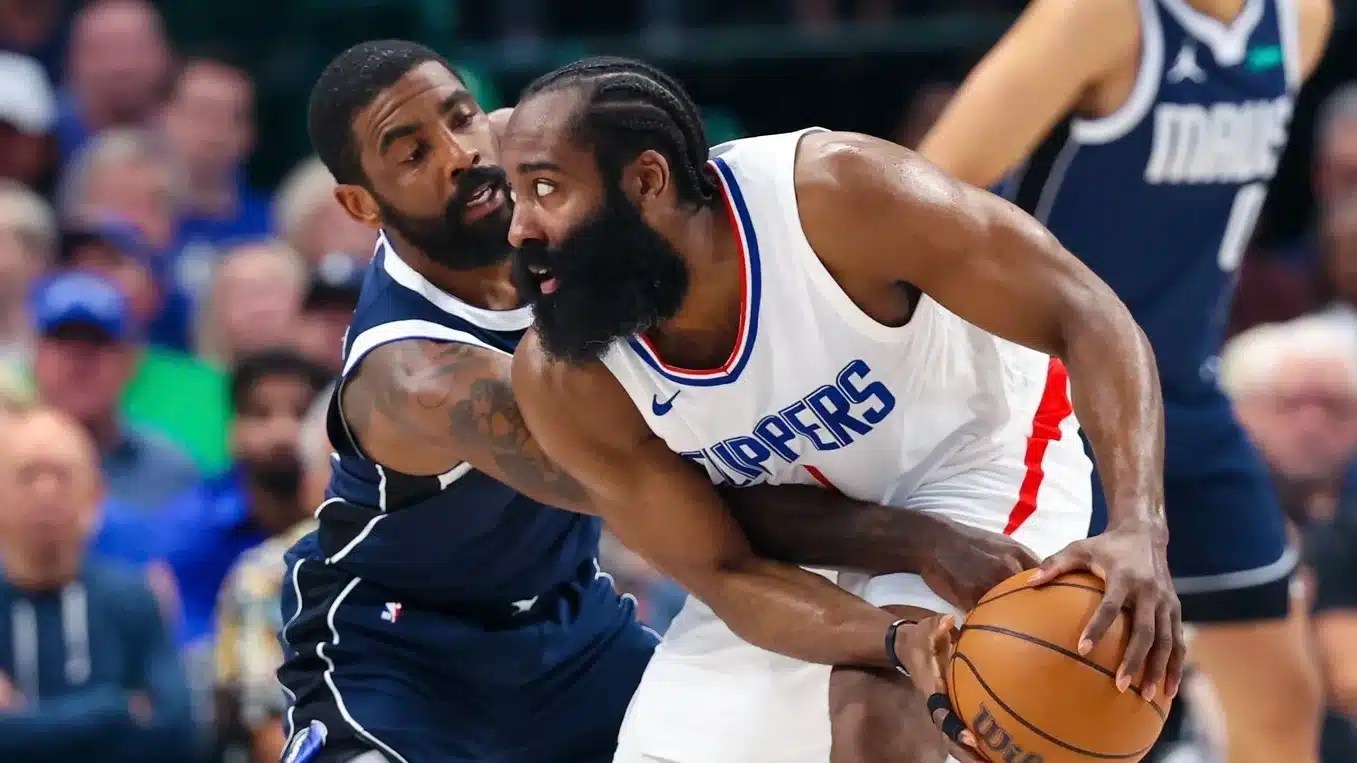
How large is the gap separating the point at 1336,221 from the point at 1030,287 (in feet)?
15.5

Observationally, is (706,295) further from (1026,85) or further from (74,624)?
(74,624)

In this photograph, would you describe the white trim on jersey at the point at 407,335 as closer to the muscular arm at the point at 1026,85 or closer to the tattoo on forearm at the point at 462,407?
the tattoo on forearm at the point at 462,407

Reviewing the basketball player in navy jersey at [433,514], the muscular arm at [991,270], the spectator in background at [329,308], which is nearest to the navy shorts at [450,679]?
the basketball player in navy jersey at [433,514]

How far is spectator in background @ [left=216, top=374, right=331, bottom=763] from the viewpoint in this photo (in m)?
6.25

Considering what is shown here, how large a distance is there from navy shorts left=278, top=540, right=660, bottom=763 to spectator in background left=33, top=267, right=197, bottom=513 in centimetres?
279

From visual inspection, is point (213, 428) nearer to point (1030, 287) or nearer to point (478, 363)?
point (478, 363)

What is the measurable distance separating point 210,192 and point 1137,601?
6.33 metres

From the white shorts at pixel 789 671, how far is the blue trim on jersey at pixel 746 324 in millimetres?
457

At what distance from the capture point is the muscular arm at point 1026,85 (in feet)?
15.0

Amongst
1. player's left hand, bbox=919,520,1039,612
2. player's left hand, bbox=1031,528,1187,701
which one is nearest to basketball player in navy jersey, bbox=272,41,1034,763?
player's left hand, bbox=919,520,1039,612

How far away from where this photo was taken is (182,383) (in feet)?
26.1

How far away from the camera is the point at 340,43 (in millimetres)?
9289

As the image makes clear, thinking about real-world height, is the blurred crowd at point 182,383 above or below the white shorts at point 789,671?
below

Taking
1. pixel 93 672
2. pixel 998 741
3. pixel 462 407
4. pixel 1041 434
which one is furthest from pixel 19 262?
pixel 998 741
